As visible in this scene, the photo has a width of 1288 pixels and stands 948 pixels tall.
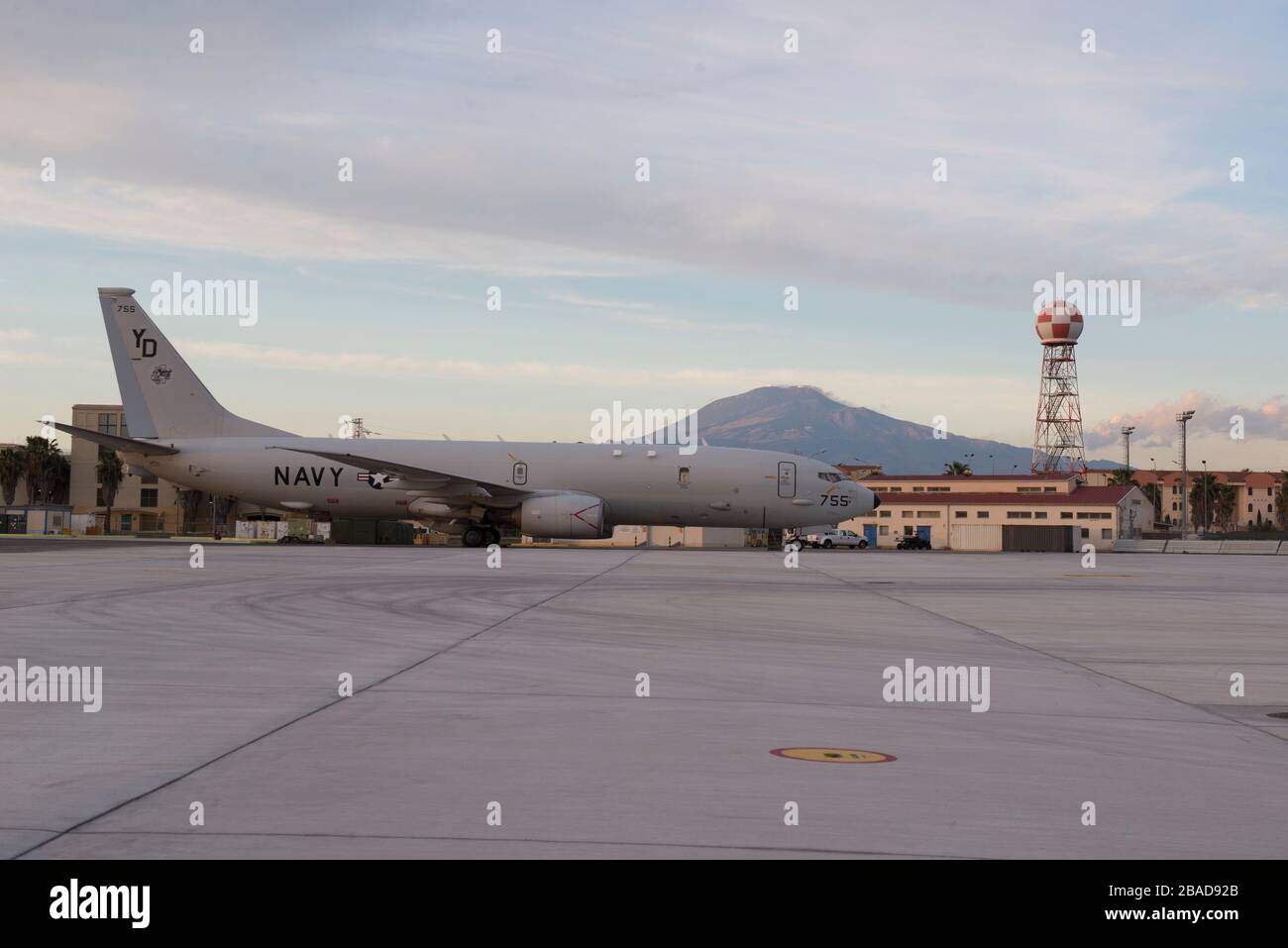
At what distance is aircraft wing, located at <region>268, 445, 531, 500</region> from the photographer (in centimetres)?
4659

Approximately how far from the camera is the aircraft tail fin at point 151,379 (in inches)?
1975

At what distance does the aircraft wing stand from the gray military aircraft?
0.11m

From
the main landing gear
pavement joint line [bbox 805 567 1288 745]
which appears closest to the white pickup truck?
the main landing gear

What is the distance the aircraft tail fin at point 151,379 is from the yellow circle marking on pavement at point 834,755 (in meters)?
47.6

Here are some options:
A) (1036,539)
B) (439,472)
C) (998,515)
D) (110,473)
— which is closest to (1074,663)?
(439,472)

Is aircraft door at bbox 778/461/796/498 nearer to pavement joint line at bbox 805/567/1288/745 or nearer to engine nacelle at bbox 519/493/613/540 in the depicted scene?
engine nacelle at bbox 519/493/613/540

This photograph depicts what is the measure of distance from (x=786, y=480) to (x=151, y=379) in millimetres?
27962

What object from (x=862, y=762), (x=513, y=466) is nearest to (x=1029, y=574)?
(x=513, y=466)

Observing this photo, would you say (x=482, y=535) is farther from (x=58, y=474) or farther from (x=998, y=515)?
(x=58, y=474)

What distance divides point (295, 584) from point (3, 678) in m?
13.3

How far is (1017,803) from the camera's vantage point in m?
6.59

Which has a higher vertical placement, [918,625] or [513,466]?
Answer: [513,466]
